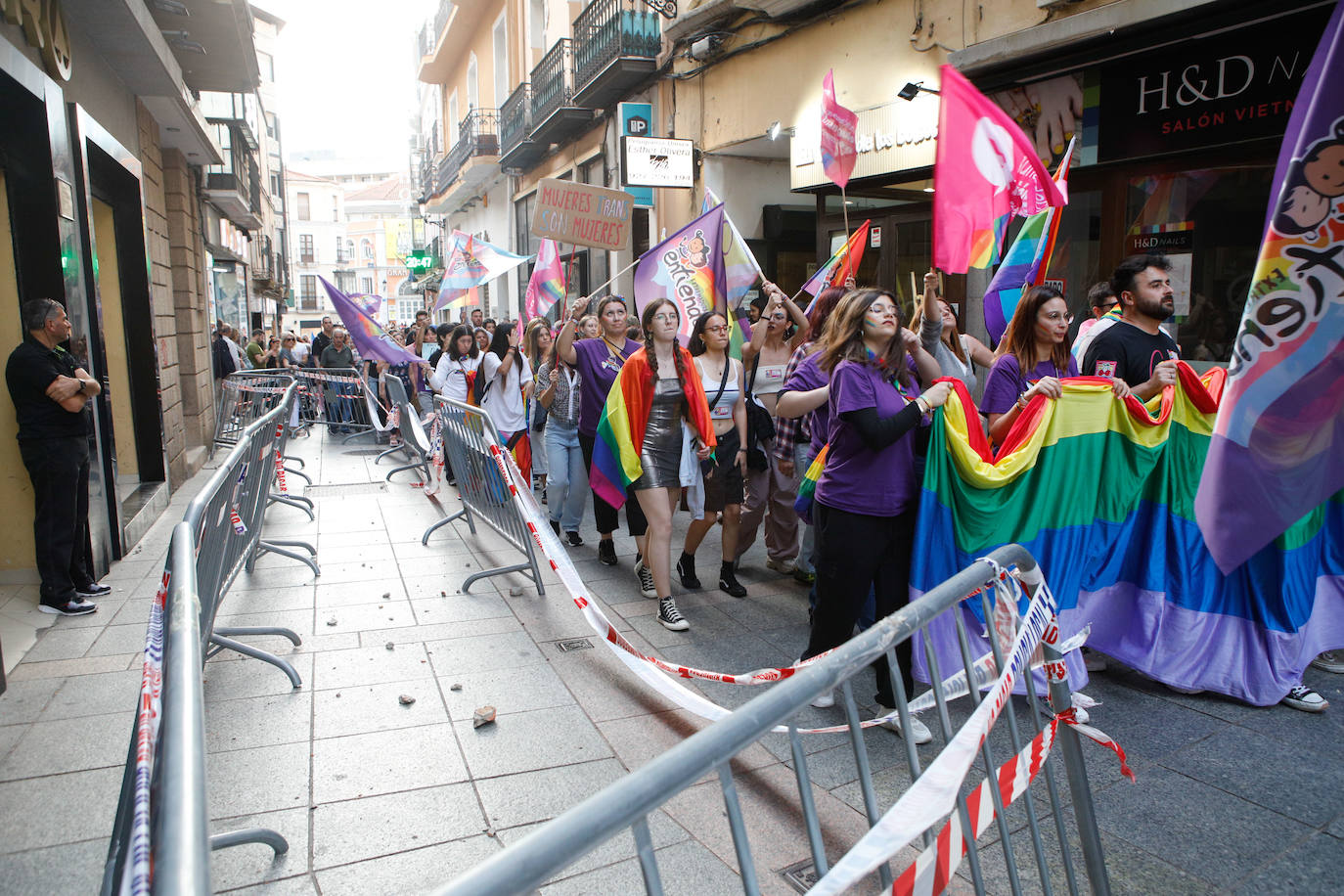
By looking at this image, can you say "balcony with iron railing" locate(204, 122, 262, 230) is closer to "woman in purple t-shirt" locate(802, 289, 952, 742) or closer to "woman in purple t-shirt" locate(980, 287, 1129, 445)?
"woman in purple t-shirt" locate(980, 287, 1129, 445)

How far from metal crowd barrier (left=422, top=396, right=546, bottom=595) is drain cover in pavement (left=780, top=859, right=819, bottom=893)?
10.4ft

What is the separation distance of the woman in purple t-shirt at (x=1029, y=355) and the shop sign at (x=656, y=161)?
8260 mm

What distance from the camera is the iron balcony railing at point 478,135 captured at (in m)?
24.2

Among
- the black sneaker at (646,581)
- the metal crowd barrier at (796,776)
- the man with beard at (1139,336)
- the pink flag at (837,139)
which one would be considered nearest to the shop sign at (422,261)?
the pink flag at (837,139)

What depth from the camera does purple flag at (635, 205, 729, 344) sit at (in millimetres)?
6871

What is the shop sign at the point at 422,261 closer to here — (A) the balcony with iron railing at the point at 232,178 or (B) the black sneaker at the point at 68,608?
(A) the balcony with iron railing at the point at 232,178

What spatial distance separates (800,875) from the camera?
277cm

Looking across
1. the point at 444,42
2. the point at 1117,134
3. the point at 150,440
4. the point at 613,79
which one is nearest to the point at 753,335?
the point at 1117,134

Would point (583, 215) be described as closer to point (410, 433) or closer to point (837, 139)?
point (837, 139)

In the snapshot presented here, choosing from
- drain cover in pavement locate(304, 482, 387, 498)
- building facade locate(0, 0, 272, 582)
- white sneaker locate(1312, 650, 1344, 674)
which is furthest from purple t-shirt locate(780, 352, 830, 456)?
drain cover in pavement locate(304, 482, 387, 498)

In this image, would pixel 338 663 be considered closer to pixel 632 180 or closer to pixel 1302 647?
pixel 1302 647

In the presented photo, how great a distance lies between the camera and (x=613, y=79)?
14.6m

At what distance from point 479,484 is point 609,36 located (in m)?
10.9

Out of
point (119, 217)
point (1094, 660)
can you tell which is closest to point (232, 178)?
point (119, 217)
